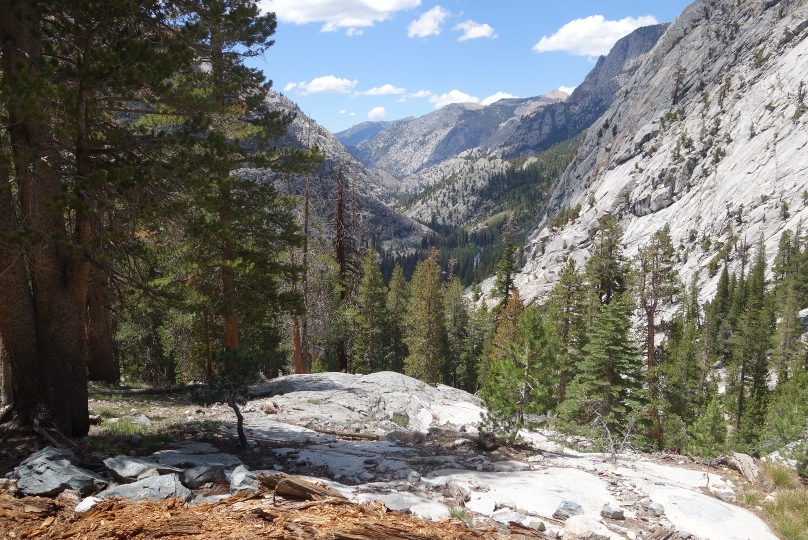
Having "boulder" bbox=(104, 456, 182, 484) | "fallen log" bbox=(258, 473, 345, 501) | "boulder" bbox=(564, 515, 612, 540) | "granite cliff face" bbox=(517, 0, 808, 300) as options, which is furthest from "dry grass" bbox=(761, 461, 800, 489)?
"granite cliff face" bbox=(517, 0, 808, 300)

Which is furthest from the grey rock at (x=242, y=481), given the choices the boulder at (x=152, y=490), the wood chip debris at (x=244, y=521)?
the boulder at (x=152, y=490)

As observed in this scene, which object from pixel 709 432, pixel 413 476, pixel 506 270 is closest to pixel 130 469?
pixel 413 476

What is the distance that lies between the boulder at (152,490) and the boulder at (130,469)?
255 millimetres

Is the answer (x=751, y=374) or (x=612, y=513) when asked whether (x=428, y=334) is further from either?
(x=751, y=374)

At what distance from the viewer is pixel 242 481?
5.36 meters

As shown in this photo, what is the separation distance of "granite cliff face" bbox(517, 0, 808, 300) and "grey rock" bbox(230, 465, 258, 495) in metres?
89.0

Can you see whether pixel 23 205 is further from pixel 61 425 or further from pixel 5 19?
pixel 61 425

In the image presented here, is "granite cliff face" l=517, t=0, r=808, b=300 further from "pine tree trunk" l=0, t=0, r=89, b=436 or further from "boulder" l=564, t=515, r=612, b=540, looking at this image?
"pine tree trunk" l=0, t=0, r=89, b=436

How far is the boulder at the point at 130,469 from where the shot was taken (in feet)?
17.3

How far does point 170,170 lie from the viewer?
6.82m

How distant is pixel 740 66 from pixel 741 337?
94.4m

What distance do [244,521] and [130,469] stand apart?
193 centimetres

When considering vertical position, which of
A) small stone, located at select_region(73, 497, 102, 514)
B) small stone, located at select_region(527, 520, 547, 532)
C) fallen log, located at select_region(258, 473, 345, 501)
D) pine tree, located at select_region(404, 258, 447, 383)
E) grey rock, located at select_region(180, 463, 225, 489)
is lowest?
pine tree, located at select_region(404, 258, 447, 383)

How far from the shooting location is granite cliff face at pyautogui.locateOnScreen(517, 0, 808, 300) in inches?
3162
